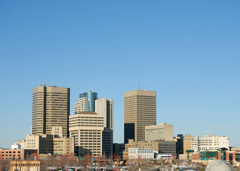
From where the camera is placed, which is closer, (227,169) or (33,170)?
(227,169)

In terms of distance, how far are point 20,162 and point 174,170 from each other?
61272mm

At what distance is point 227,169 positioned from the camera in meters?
48.1

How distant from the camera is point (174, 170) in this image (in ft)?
616

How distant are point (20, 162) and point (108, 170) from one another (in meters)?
32.6

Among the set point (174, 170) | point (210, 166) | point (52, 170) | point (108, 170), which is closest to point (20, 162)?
point (52, 170)

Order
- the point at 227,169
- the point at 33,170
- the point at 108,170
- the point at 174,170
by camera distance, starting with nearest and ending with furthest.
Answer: the point at 227,169, the point at 33,170, the point at 108,170, the point at 174,170

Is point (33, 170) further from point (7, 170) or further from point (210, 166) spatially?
point (210, 166)

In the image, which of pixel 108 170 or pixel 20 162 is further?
pixel 108 170

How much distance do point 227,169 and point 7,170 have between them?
132 metres

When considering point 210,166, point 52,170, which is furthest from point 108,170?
point 210,166

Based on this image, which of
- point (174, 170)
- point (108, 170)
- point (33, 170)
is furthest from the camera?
point (174, 170)

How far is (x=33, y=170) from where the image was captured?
158m

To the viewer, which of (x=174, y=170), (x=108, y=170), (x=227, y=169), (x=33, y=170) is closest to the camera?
(x=227, y=169)

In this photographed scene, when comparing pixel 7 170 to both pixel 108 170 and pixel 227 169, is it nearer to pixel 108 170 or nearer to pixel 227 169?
pixel 108 170
